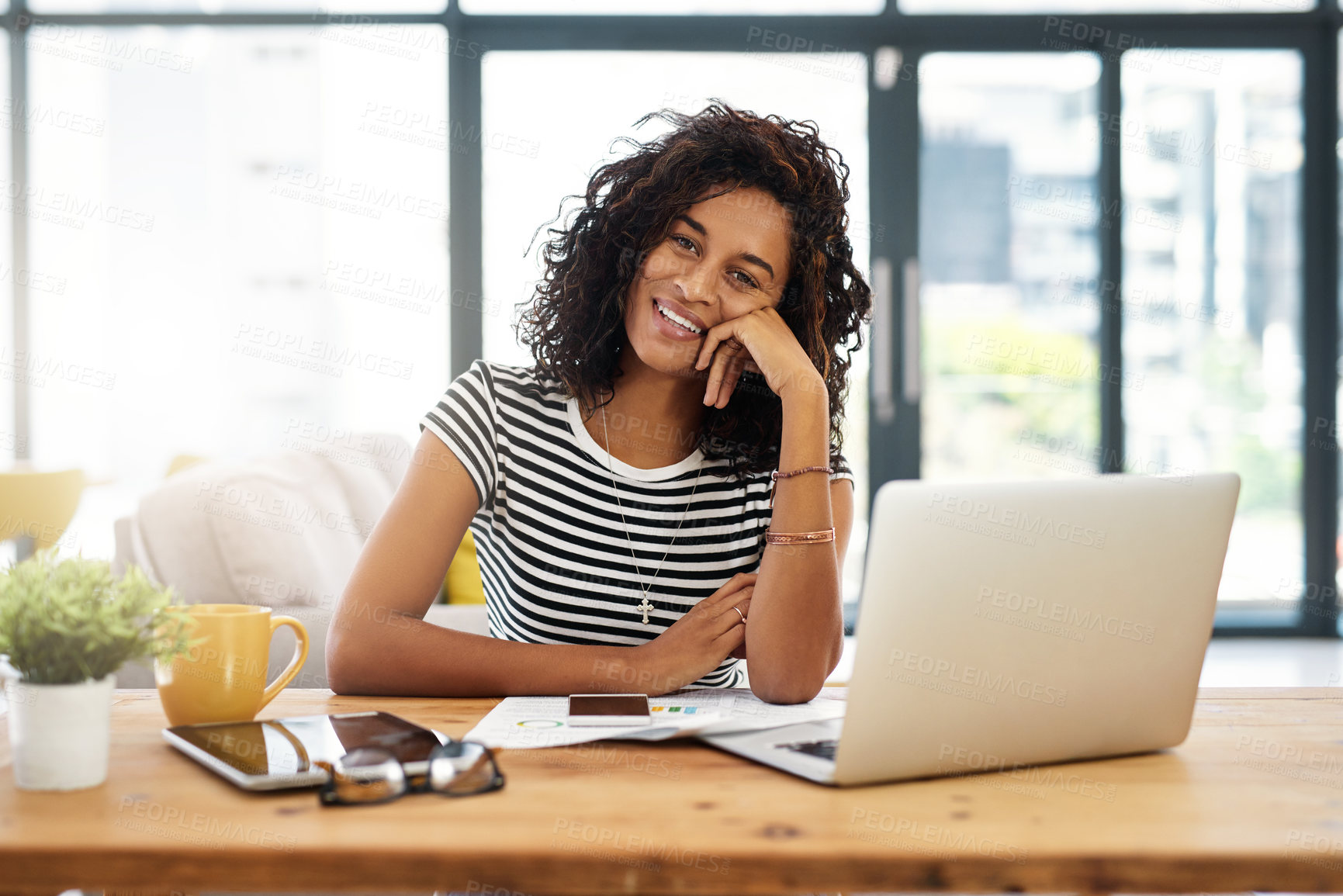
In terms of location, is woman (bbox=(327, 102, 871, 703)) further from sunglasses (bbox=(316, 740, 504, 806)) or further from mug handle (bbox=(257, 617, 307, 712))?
sunglasses (bbox=(316, 740, 504, 806))

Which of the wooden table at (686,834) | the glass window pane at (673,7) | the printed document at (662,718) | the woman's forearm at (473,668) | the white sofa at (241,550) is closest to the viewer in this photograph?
the wooden table at (686,834)

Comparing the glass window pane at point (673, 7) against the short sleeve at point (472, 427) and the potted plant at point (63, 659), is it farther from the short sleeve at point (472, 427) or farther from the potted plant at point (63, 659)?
the potted plant at point (63, 659)

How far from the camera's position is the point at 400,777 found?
28.6 inches

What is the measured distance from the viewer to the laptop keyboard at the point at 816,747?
808 millimetres

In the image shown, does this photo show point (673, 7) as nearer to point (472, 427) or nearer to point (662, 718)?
point (472, 427)

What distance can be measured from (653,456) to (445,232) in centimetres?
276

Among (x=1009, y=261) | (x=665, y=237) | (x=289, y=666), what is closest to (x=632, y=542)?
(x=665, y=237)

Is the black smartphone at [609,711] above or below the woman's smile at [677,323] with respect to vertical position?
below

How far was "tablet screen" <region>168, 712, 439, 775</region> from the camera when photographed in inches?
30.3

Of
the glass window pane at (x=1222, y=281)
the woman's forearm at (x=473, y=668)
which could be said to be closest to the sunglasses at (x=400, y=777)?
the woman's forearm at (x=473, y=668)

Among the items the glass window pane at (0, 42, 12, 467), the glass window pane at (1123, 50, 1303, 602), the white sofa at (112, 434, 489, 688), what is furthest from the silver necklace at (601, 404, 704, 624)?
the glass window pane at (0, 42, 12, 467)

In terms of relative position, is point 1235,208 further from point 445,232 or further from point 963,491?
point 963,491

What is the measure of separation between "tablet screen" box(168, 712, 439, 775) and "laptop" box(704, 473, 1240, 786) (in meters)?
0.25

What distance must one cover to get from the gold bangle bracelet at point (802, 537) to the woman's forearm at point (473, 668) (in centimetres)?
22
